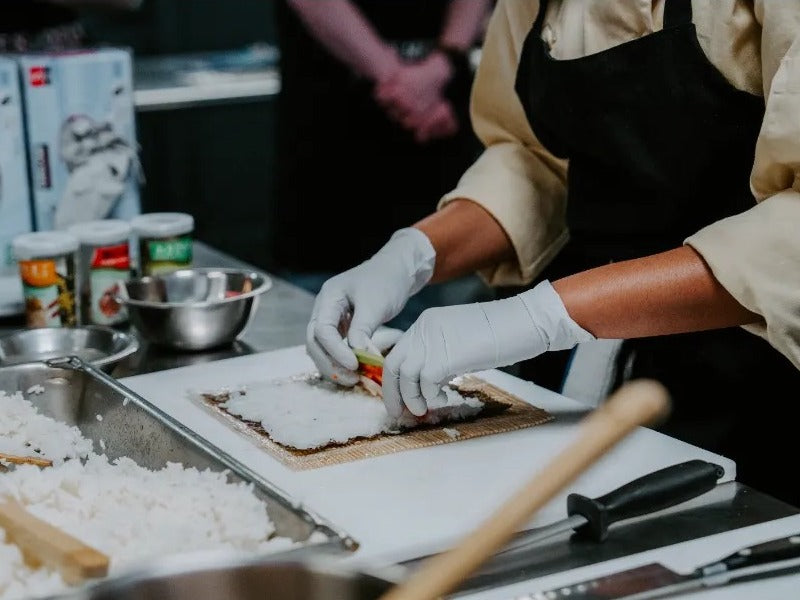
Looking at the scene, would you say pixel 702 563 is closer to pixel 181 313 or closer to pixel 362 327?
pixel 362 327

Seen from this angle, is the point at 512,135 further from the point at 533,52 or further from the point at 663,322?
the point at 663,322

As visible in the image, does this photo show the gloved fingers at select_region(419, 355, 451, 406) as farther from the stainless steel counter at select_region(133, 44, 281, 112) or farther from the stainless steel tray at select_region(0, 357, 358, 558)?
the stainless steel counter at select_region(133, 44, 281, 112)

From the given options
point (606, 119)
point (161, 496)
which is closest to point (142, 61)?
point (606, 119)

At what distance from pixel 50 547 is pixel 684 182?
35.8 inches

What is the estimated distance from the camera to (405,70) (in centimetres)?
324

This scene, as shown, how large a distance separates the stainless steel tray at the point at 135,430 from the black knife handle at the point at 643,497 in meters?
0.24

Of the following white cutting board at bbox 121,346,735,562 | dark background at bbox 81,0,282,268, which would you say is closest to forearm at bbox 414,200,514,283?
white cutting board at bbox 121,346,735,562

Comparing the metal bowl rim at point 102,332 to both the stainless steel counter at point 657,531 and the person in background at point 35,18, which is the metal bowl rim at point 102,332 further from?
the person in background at point 35,18

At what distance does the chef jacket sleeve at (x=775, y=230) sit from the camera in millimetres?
1261

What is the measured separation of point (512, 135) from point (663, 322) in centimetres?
57

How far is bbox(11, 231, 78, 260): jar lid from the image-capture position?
173 centimetres

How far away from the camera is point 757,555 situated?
1002mm

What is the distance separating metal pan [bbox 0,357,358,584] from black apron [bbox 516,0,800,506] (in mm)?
632

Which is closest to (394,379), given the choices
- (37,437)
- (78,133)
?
(37,437)
